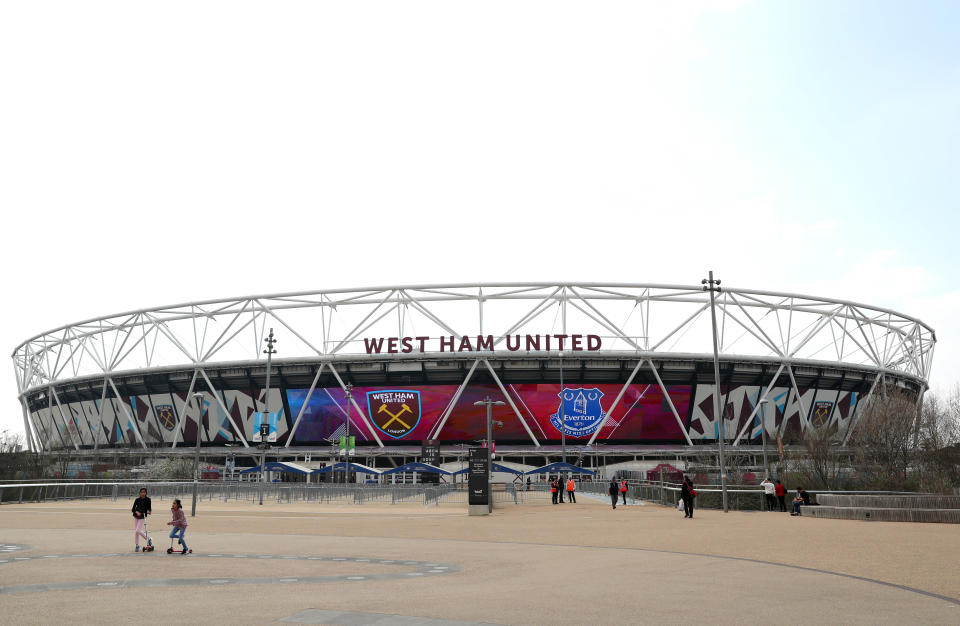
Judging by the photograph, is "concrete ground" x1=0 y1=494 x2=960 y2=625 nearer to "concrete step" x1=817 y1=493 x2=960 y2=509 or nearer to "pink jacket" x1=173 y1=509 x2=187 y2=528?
"pink jacket" x1=173 y1=509 x2=187 y2=528

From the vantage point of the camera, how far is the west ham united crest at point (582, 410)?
70312 mm

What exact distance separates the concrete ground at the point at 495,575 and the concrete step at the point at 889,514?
5.74 feet

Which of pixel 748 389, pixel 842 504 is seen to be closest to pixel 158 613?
pixel 842 504

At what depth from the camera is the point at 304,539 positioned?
20906mm

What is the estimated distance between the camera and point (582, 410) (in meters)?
70.2

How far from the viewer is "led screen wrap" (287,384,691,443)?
231ft

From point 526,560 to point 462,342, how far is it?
52.9m

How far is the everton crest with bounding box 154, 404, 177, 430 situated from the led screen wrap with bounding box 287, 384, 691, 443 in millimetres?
17521

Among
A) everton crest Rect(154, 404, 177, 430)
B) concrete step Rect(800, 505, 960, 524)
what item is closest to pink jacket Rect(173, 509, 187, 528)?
concrete step Rect(800, 505, 960, 524)

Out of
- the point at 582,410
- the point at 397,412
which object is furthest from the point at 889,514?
the point at 397,412

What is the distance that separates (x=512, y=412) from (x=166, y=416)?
1501 inches

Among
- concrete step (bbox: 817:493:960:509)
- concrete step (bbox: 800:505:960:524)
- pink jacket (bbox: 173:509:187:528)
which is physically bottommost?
concrete step (bbox: 800:505:960:524)

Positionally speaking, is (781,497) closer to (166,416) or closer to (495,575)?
(495,575)

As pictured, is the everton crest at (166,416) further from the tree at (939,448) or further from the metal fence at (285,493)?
the tree at (939,448)
